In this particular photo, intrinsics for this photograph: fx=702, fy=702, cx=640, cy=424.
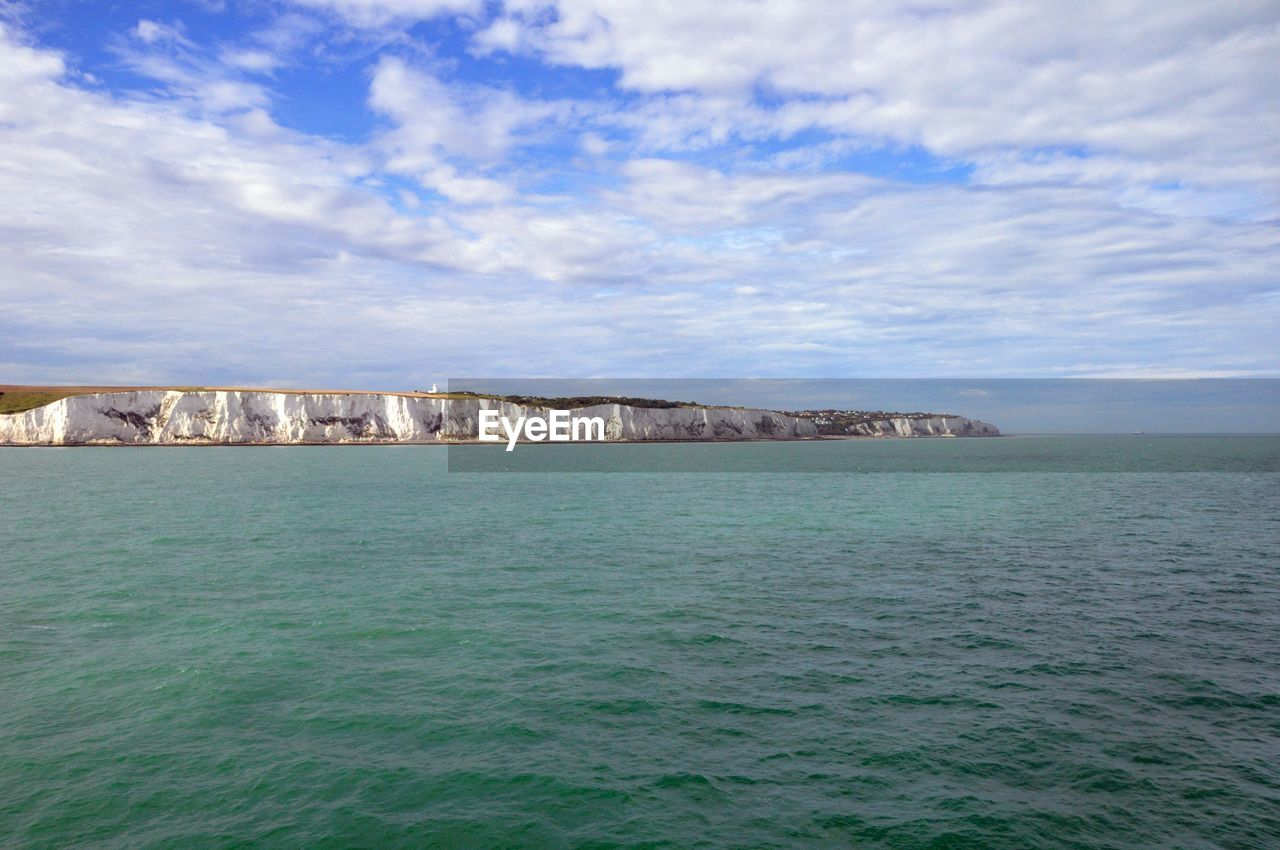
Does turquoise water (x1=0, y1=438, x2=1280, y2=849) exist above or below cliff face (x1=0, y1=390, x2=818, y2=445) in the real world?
below

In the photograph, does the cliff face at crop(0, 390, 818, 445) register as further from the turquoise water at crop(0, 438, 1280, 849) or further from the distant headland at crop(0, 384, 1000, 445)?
the turquoise water at crop(0, 438, 1280, 849)

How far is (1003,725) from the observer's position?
16047 millimetres

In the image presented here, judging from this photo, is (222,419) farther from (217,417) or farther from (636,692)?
(636,692)

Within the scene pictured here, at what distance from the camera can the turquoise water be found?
40.7 ft

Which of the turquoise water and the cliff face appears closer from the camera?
the turquoise water

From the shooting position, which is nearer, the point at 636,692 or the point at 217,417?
the point at 636,692

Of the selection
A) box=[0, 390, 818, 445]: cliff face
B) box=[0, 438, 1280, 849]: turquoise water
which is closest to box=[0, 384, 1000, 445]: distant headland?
box=[0, 390, 818, 445]: cliff face

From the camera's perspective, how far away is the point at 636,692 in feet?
58.7

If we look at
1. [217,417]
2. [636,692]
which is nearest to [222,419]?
[217,417]

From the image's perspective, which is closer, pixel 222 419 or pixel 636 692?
pixel 636 692

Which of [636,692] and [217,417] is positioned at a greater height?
[217,417]

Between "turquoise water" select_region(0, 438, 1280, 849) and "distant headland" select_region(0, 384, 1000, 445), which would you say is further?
"distant headland" select_region(0, 384, 1000, 445)

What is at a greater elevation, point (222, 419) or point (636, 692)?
point (222, 419)

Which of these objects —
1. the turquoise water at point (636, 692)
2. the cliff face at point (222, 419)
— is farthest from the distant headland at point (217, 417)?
the turquoise water at point (636, 692)
